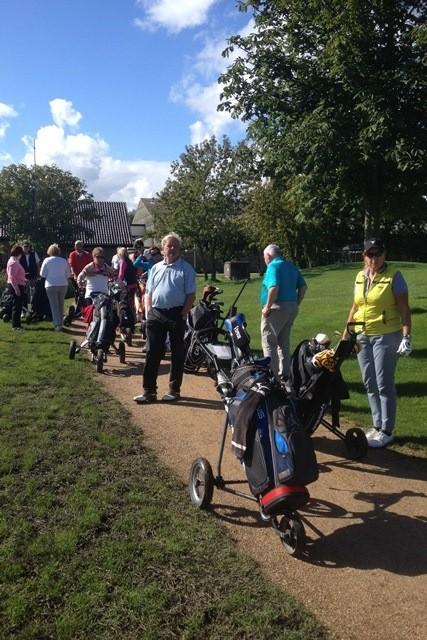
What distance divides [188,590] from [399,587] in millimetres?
1242

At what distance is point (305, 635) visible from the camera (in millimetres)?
2994

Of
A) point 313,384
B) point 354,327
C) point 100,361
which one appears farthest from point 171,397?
point 313,384

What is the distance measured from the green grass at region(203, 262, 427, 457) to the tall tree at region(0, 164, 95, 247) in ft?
56.6

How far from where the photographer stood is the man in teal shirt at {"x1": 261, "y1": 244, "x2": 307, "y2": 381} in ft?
22.5

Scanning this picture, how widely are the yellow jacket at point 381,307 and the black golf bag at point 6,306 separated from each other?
1071 cm

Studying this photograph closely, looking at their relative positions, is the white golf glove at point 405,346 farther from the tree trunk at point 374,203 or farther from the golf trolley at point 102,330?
the golf trolley at point 102,330

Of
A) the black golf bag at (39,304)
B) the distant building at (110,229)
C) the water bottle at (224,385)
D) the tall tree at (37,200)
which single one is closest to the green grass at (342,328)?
the water bottle at (224,385)

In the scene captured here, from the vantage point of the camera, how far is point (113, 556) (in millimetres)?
3648

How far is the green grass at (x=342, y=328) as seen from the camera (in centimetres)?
627

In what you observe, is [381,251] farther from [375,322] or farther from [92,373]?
[92,373]

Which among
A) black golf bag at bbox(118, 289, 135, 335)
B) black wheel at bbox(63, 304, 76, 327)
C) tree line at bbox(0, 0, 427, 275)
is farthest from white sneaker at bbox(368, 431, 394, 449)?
black wheel at bbox(63, 304, 76, 327)

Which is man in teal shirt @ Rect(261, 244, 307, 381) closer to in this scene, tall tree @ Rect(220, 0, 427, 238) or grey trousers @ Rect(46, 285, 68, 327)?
tall tree @ Rect(220, 0, 427, 238)

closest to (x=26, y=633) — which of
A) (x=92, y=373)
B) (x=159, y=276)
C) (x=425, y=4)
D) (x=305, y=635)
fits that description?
(x=305, y=635)

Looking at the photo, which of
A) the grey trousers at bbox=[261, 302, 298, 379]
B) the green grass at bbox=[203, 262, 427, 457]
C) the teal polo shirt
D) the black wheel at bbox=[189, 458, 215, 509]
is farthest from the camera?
the grey trousers at bbox=[261, 302, 298, 379]
